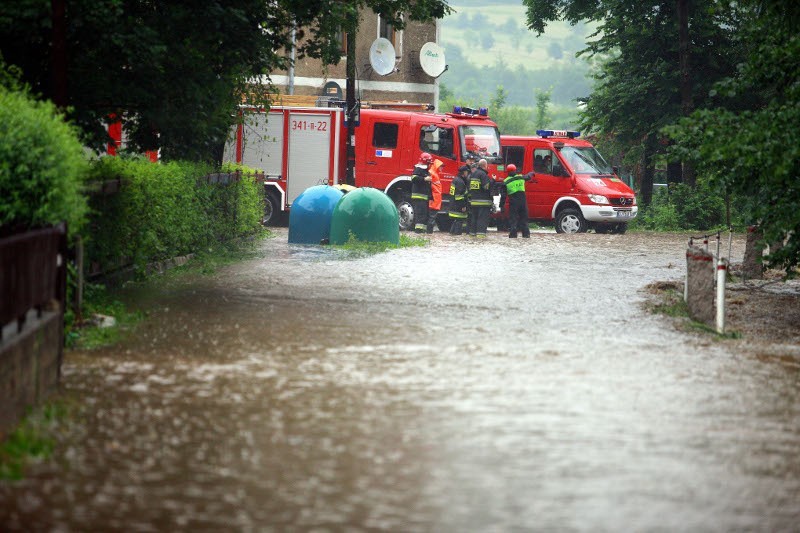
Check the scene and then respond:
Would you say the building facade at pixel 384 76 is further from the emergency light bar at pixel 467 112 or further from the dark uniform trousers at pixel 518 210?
the dark uniform trousers at pixel 518 210

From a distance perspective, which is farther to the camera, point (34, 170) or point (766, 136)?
point (766, 136)

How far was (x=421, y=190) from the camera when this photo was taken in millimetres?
29438

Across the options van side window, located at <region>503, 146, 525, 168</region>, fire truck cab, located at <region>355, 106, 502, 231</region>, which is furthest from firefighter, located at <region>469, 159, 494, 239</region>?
van side window, located at <region>503, 146, 525, 168</region>

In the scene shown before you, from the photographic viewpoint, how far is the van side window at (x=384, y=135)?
102 feet

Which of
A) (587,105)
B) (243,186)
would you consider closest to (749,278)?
(243,186)

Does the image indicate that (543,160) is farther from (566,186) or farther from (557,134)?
(566,186)

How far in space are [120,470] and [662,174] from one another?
166ft

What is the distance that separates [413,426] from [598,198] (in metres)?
24.0

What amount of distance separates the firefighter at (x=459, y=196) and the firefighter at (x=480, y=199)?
158mm

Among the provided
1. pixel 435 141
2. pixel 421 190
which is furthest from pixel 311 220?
pixel 435 141

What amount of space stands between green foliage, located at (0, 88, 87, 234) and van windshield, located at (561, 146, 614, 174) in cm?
2258

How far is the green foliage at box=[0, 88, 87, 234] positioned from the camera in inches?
356

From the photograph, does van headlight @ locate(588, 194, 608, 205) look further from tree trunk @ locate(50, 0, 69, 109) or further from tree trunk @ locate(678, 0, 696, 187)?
tree trunk @ locate(50, 0, 69, 109)

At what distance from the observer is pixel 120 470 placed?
641 cm
